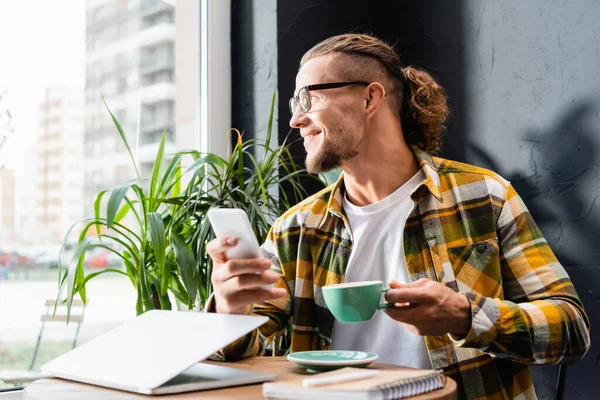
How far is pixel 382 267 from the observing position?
1.79m

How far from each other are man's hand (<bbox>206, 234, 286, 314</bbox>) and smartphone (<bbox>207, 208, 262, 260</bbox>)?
1 cm

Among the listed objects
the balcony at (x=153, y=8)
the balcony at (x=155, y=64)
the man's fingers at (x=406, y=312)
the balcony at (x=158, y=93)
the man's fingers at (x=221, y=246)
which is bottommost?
the man's fingers at (x=406, y=312)

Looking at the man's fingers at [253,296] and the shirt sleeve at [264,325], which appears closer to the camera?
the man's fingers at [253,296]

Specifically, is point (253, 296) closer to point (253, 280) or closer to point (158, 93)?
point (253, 280)

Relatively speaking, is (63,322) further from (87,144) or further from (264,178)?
(264,178)

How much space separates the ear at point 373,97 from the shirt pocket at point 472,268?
464 mm

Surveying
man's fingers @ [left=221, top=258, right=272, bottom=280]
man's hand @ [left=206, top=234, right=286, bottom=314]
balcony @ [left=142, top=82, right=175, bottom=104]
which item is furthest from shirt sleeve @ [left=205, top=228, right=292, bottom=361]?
balcony @ [left=142, top=82, right=175, bottom=104]

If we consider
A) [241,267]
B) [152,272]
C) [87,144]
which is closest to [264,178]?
[152,272]

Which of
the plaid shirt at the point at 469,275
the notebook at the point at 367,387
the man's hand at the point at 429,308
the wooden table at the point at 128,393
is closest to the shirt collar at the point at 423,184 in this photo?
the plaid shirt at the point at 469,275

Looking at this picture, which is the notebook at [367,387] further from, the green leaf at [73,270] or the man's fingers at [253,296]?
the green leaf at [73,270]

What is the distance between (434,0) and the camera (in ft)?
8.16

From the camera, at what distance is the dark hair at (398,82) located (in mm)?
1981

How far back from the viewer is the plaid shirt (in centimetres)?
149

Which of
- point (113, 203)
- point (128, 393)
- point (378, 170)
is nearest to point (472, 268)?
point (378, 170)
